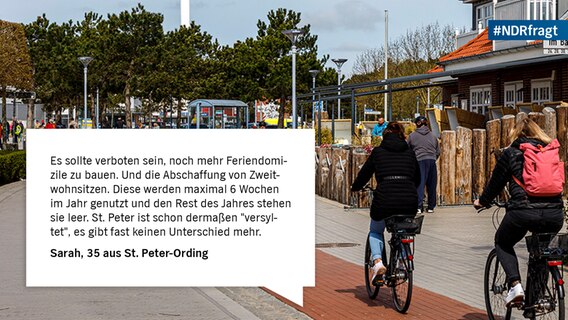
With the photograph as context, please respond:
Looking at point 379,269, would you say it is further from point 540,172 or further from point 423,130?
point 423,130

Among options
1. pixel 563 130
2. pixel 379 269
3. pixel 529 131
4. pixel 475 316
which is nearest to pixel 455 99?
pixel 563 130

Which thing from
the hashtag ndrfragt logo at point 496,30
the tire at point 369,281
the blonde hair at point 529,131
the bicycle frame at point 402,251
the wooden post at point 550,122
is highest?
the hashtag ndrfragt logo at point 496,30

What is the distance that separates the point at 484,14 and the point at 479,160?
78.7 feet

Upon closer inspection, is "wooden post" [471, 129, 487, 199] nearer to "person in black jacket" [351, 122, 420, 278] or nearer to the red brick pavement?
the red brick pavement

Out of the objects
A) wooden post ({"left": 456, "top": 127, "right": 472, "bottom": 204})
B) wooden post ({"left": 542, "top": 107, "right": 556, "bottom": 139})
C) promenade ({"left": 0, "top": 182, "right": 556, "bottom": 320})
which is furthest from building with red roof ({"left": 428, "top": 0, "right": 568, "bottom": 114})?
promenade ({"left": 0, "top": 182, "right": 556, "bottom": 320})

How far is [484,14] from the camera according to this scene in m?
43.2

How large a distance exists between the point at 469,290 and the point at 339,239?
4.95 m

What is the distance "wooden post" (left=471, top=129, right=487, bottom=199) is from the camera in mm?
20312

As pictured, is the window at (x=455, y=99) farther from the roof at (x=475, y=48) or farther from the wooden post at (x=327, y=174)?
the wooden post at (x=327, y=174)

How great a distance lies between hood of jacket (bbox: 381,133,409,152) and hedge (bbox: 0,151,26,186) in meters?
21.3

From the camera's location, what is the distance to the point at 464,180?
20359 mm

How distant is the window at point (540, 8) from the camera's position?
32.1m

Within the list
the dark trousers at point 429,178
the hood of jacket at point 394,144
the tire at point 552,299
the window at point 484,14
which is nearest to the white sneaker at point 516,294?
the tire at point 552,299

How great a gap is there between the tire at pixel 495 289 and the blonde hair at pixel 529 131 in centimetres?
95
